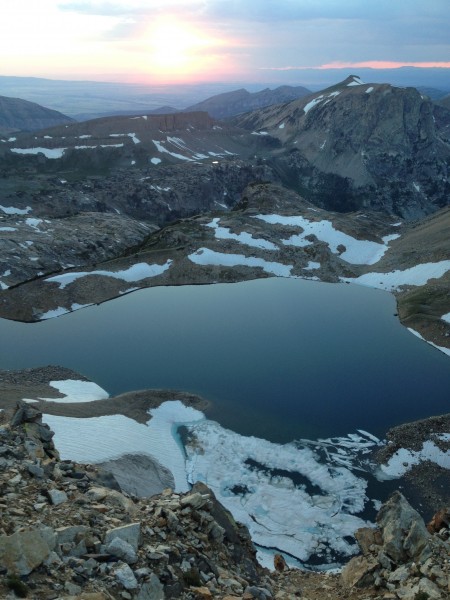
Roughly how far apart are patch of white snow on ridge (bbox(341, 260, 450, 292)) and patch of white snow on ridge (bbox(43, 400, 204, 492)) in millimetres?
48302

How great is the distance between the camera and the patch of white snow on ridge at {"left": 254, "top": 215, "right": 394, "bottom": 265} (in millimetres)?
94094

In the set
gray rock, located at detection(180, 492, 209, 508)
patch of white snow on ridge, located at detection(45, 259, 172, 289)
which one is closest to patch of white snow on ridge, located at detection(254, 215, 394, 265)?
patch of white snow on ridge, located at detection(45, 259, 172, 289)

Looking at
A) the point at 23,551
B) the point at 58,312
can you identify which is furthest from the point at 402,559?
the point at 58,312

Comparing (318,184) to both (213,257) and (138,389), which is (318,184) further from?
(138,389)

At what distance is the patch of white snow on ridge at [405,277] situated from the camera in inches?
3211

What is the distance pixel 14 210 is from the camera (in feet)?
390

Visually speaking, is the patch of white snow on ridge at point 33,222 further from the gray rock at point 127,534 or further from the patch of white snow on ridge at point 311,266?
the gray rock at point 127,534

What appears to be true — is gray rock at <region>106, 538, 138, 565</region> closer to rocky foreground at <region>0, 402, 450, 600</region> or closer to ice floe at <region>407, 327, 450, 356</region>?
rocky foreground at <region>0, 402, 450, 600</region>

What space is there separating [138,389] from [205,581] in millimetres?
37327

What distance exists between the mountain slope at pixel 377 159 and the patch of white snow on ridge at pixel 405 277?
292 ft

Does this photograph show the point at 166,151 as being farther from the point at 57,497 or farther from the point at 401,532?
the point at 57,497

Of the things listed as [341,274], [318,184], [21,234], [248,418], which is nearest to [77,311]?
[21,234]

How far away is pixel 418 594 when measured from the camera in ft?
51.0

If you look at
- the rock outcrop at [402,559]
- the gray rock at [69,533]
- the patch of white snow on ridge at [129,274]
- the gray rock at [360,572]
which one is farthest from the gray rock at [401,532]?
the patch of white snow on ridge at [129,274]
